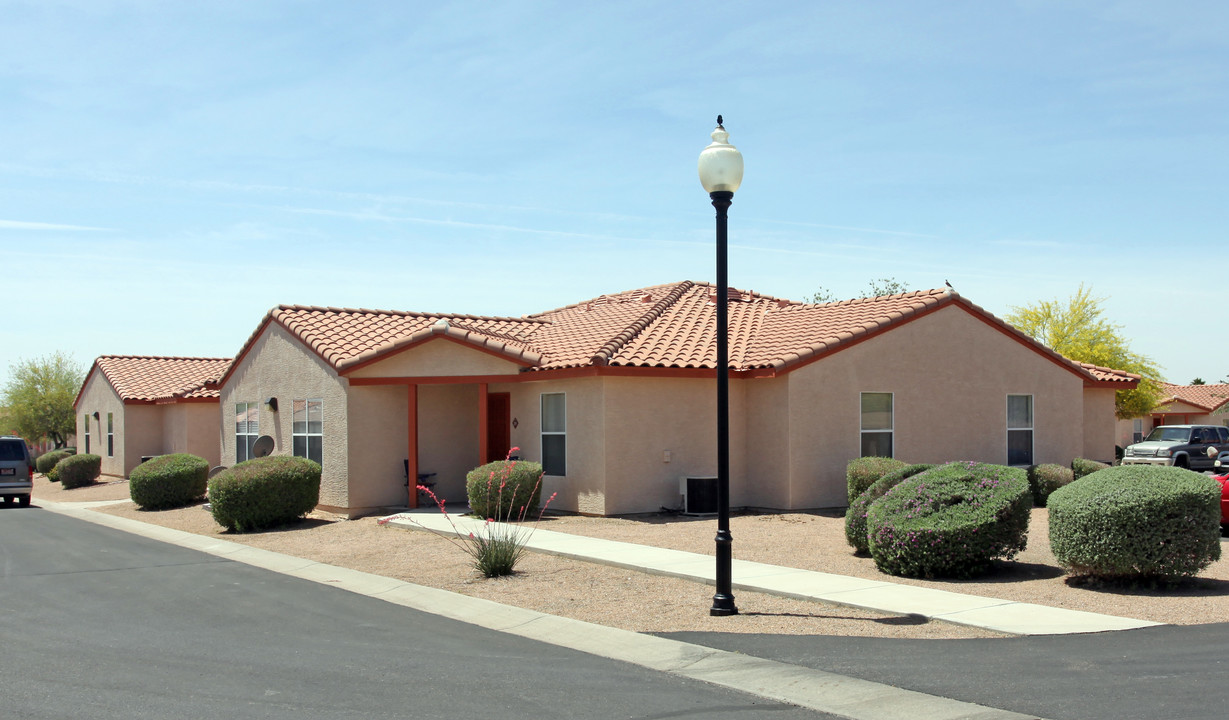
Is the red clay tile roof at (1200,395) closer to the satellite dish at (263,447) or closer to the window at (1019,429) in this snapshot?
the window at (1019,429)

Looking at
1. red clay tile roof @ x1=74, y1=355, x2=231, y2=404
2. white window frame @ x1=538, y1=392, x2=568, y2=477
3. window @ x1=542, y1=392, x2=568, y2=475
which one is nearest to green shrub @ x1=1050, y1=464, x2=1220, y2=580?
white window frame @ x1=538, y1=392, x2=568, y2=477

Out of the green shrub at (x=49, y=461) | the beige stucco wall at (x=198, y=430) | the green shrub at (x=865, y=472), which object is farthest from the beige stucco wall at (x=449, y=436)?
the green shrub at (x=49, y=461)

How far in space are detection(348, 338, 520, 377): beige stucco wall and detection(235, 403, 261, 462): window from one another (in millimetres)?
5972

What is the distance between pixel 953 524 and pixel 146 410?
103ft

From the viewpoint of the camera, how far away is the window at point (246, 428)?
81.7 feet

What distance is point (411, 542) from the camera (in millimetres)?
15969

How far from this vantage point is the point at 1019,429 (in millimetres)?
22672

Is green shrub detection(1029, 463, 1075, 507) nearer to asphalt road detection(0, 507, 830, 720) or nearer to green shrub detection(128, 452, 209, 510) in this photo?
asphalt road detection(0, 507, 830, 720)

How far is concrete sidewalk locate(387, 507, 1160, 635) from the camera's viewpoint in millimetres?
9234

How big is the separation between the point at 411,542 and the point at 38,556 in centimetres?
580

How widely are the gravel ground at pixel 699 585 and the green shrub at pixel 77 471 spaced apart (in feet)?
63.4

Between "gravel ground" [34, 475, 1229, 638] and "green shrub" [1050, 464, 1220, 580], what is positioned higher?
"green shrub" [1050, 464, 1220, 580]

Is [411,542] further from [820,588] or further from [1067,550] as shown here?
[1067,550]

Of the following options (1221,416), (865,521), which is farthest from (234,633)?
(1221,416)
